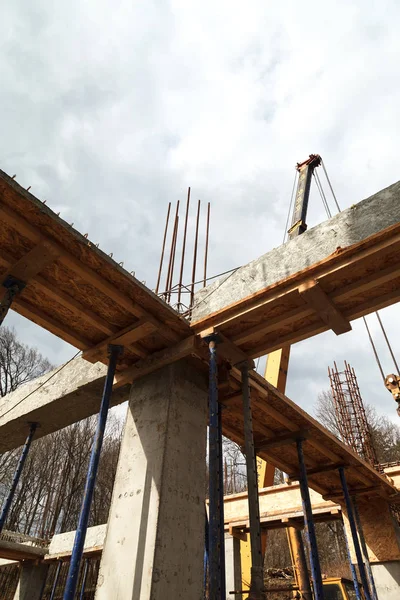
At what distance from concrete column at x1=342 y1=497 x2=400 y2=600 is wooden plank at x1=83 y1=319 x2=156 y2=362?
9.29m

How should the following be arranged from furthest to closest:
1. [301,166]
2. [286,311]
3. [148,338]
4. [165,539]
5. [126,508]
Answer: [301,166] < [148,338] < [286,311] < [126,508] < [165,539]

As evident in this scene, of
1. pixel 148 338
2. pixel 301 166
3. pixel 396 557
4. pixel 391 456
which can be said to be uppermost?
pixel 301 166

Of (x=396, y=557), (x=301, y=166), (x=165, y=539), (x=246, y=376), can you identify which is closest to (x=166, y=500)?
(x=165, y=539)

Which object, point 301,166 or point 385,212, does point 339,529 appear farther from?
point 385,212

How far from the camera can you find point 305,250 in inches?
204

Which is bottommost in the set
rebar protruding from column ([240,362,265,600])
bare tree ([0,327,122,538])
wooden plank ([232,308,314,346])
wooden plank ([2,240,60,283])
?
rebar protruding from column ([240,362,265,600])

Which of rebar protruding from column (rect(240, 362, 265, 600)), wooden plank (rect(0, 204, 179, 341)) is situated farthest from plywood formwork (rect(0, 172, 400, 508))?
rebar protruding from column (rect(240, 362, 265, 600))

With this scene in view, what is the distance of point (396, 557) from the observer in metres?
10.7

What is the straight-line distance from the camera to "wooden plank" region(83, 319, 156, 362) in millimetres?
5312

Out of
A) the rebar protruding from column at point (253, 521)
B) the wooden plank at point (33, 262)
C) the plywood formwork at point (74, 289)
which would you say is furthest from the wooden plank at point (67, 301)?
the rebar protruding from column at point (253, 521)

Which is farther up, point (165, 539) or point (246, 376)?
point (246, 376)

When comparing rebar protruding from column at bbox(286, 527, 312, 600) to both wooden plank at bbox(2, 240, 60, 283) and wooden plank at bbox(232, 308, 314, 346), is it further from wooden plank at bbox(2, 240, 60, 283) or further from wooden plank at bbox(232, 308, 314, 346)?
wooden plank at bbox(2, 240, 60, 283)

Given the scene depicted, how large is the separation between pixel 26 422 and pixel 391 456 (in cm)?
2989

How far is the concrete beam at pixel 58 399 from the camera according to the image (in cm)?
665
